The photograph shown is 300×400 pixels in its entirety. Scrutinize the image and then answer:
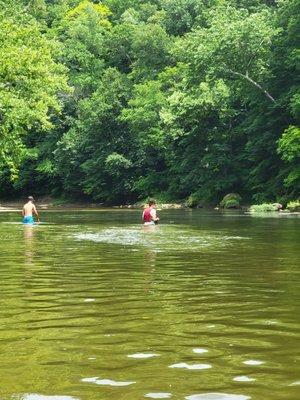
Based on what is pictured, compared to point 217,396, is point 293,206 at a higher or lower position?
higher

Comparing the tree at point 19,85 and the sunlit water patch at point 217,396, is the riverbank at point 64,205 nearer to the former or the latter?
the tree at point 19,85

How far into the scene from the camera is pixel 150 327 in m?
7.09

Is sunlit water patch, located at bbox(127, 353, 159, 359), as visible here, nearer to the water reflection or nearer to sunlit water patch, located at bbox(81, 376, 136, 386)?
sunlit water patch, located at bbox(81, 376, 136, 386)

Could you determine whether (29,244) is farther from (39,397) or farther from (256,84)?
(256,84)

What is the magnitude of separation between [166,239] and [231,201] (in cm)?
3423

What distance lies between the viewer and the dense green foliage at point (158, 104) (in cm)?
3975

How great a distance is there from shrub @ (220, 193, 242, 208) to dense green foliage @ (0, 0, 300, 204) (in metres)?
1.55

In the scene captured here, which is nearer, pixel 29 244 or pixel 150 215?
pixel 29 244

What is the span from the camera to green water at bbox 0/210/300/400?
194 inches

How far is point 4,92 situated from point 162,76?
36.8 m

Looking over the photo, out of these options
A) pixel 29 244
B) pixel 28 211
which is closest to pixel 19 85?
pixel 28 211

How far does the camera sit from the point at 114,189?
70.4m

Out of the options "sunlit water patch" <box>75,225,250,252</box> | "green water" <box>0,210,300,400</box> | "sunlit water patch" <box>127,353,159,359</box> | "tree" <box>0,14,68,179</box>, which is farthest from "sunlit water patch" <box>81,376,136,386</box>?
"tree" <box>0,14,68,179</box>

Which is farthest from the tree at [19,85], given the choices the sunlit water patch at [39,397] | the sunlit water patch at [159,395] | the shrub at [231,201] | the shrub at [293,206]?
the sunlit water patch at [159,395]
